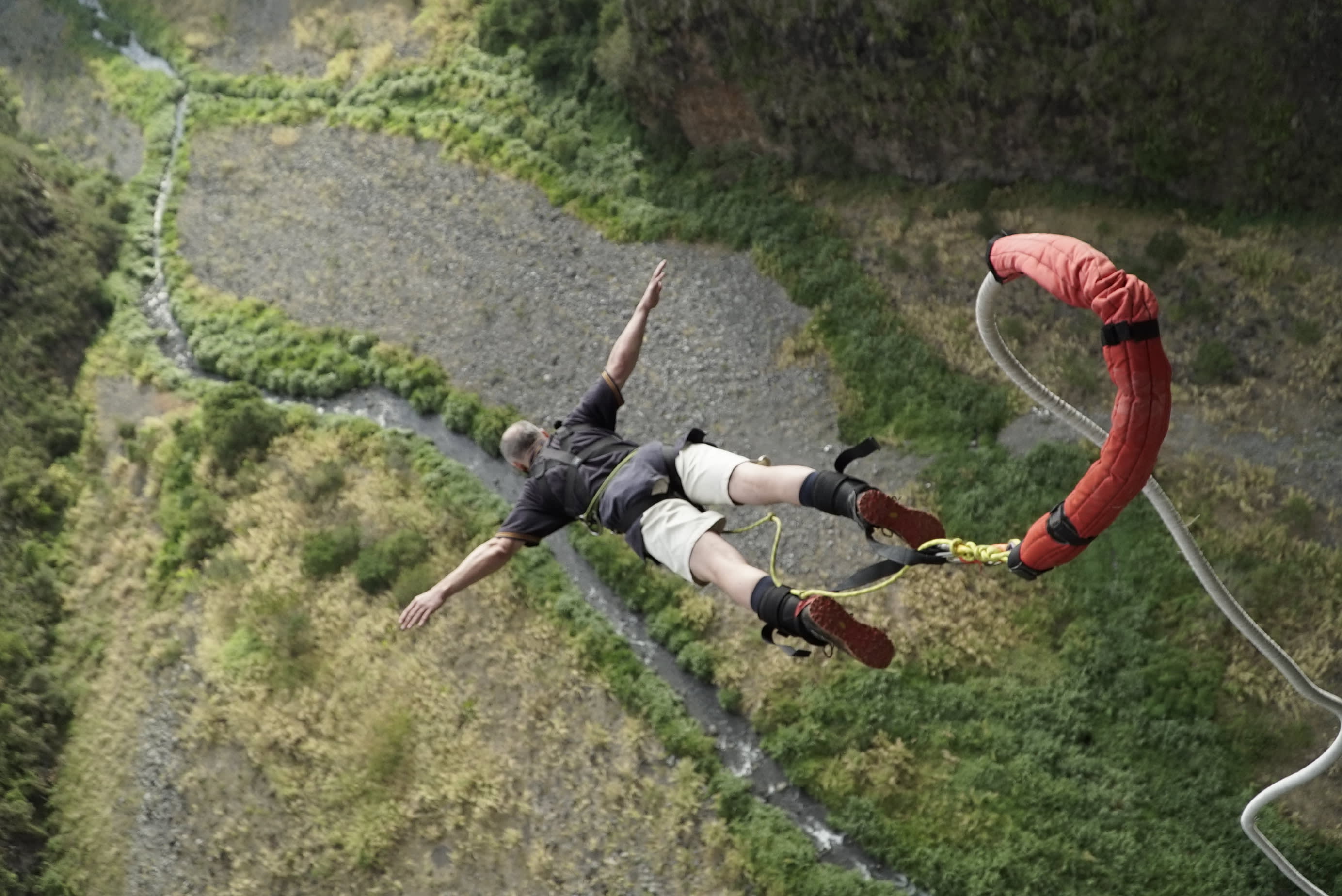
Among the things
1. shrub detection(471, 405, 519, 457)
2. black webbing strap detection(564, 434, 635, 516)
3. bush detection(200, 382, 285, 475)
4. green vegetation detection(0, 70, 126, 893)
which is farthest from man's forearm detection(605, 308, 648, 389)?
green vegetation detection(0, 70, 126, 893)

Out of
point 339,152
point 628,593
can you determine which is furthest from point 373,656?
point 339,152

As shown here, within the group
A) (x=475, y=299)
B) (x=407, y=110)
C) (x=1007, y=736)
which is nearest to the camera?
(x=1007, y=736)

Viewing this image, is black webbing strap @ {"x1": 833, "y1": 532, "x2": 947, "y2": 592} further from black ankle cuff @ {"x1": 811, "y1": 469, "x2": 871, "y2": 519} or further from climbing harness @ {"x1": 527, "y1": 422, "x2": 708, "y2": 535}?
climbing harness @ {"x1": 527, "y1": 422, "x2": 708, "y2": 535}

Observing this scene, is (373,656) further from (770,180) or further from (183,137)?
(183,137)

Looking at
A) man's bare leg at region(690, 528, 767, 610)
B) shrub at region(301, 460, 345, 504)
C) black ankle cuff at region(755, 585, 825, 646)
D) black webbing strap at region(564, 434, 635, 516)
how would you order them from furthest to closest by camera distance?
1. shrub at region(301, 460, 345, 504)
2. black webbing strap at region(564, 434, 635, 516)
3. man's bare leg at region(690, 528, 767, 610)
4. black ankle cuff at region(755, 585, 825, 646)

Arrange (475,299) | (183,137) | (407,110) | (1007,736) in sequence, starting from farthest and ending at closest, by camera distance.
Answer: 1. (183,137)
2. (407,110)
3. (475,299)
4. (1007,736)

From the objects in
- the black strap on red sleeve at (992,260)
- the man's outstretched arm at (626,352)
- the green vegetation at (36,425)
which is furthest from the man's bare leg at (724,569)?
the green vegetation at (36,425)

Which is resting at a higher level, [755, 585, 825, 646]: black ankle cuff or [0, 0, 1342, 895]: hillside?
[755, 585, 825, 646]: black ankle cuff
